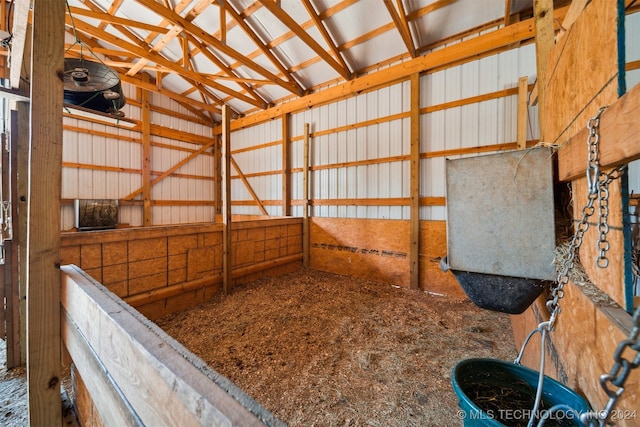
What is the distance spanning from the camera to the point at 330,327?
2.44 meters

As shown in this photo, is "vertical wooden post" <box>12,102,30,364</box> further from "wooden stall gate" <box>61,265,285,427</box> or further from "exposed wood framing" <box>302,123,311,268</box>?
"exposed wood framing" <box>302,123,311,268</box>

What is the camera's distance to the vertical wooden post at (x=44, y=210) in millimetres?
840

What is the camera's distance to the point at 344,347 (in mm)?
2104

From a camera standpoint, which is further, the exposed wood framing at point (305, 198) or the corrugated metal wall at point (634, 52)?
the exposed wood framing at point (305, 198)

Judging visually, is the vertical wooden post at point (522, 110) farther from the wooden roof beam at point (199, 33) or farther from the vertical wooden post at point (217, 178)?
the vertical wooden post at point (217, 178)

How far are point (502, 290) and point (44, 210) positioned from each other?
7.02ft

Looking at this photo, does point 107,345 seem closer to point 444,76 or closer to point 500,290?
point 500,290

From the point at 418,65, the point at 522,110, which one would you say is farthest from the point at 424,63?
the point at 522,110

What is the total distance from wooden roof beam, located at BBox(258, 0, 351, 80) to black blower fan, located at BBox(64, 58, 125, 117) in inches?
77.5

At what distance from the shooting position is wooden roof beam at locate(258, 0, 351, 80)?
117 inches

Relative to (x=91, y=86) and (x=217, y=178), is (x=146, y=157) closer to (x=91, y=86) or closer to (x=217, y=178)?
(x=217, y=178)

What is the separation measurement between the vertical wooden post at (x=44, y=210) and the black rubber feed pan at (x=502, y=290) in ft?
6.56

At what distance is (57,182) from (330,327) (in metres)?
2.28

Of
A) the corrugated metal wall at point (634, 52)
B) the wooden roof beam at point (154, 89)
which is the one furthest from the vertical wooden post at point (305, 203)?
the corrugated metal wall at point (634, 52)
